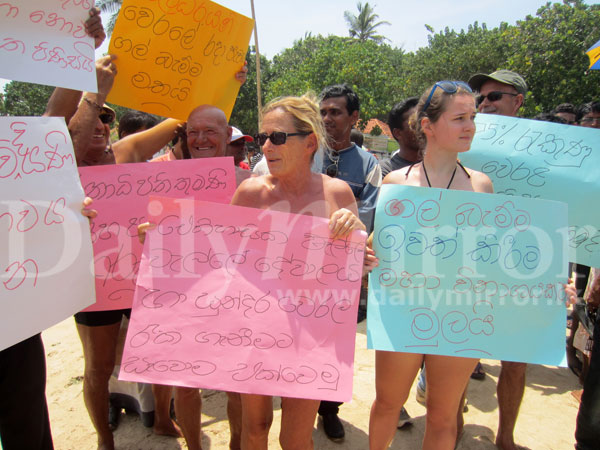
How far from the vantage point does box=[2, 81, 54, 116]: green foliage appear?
23041mm

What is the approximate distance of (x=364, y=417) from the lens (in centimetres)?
300

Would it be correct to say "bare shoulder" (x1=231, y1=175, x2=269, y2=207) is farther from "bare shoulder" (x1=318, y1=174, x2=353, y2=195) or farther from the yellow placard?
the yellow placard

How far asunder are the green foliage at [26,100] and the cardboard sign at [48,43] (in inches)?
1007

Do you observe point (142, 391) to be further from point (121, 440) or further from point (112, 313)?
point (112, 313)

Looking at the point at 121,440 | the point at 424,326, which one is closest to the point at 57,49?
the point at 424,326

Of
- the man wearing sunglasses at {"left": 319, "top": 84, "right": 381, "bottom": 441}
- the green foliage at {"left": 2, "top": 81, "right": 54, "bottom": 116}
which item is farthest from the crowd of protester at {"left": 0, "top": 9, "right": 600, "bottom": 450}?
the green foliage at {"left": 2, "top": 81, "right": 54, "bottom": 116}

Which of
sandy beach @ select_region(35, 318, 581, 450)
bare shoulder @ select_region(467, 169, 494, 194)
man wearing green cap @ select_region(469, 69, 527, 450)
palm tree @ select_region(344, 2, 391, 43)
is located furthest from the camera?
palm tree @ select_region(344, 2, 391, 43)

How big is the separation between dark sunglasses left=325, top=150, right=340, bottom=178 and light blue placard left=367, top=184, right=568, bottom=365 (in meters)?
1.17

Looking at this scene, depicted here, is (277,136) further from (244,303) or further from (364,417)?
(364,417)

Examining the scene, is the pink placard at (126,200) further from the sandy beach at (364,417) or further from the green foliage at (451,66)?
the green foliage at (451,66)

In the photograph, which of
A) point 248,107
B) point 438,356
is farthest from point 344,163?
point 248,107

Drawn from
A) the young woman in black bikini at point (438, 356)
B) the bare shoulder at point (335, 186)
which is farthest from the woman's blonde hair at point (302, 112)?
the young woman in black bikini at point (438, 356)

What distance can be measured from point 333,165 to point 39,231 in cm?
194

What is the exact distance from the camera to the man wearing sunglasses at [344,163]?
9.17ft
